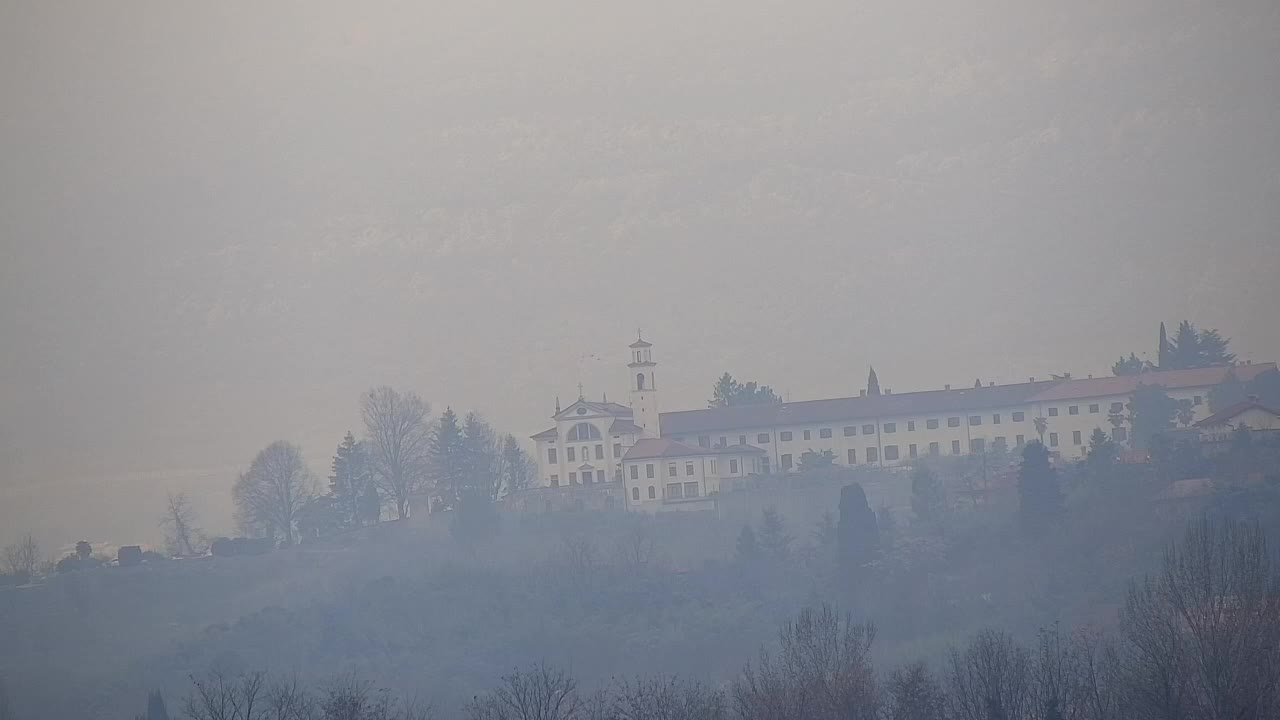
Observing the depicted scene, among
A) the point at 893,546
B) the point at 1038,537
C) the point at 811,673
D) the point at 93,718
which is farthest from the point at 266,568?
the point at 811,673

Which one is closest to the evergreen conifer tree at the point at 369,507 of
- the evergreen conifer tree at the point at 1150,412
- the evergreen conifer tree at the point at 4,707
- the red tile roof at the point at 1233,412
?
the evergreen conifer tree at the point at 4,707

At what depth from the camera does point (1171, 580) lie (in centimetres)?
5184

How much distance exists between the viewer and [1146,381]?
90.5 metres

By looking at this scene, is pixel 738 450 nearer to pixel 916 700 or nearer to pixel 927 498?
pixel 927 498

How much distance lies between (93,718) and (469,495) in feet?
75.6

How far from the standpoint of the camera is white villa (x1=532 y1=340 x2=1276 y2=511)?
89812 mm

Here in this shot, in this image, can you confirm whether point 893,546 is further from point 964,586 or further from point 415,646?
point 415,646

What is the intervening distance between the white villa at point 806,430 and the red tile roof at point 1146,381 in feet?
0.23

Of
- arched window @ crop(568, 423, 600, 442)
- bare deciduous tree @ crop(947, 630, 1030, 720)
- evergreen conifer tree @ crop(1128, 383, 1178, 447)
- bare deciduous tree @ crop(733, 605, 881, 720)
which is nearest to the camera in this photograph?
bare deciduous tree @ crop(947, 630, 1030, 720)

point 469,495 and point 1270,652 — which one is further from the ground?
point 469,495

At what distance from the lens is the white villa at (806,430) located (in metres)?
89.8

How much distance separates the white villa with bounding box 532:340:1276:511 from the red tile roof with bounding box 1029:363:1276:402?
0.23ft

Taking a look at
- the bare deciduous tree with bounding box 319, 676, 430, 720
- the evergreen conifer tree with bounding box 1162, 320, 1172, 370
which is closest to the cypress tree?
the evergreen conifer tree with bounding box 1162, 320, 1172, 370

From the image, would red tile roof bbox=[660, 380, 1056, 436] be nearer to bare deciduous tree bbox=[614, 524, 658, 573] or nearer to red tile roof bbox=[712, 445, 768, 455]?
red tile roof bbox=[712, 445, 768, 455]
